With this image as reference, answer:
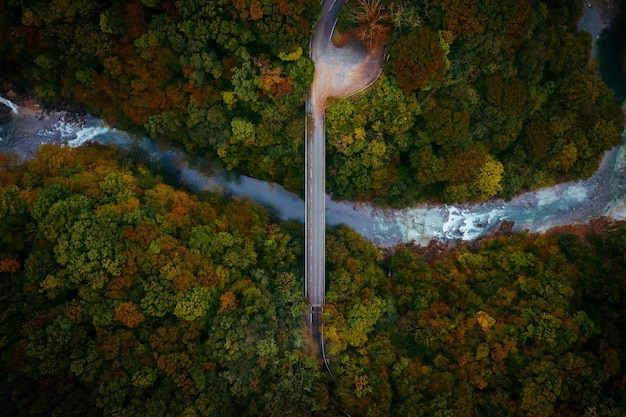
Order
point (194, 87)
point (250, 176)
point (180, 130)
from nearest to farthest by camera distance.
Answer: point (194, 87)
point (180, 130)
point (250, 176)

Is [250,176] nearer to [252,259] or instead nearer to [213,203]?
[213,203]

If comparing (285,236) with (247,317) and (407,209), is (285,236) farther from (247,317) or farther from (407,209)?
(407,209)

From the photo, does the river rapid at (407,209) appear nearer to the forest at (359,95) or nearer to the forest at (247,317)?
the forest at (359,95)

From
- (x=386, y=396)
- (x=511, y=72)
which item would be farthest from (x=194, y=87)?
(x=386, y=396)

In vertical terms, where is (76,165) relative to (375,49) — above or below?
below

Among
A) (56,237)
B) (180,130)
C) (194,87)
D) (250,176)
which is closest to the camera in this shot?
(56,237)

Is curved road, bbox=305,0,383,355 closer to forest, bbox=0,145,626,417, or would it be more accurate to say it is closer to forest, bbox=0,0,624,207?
forest, bbox=0,0,624,207

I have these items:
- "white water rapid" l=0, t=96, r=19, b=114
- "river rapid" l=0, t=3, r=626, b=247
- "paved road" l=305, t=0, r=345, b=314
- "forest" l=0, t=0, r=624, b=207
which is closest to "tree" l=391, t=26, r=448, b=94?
"forest" l=0, t=0, r=624, b=207
